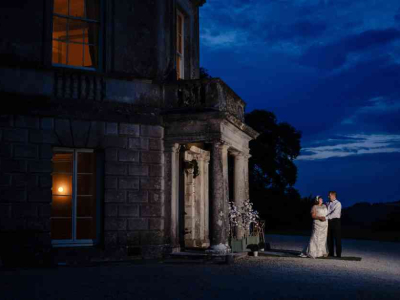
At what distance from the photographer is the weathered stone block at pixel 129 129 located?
12203 millimetres

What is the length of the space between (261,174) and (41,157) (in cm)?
2474

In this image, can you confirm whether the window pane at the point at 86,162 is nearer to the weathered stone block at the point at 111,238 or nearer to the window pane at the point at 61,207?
the window pane at the point at 61,207

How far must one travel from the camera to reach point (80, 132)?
38.6 feet

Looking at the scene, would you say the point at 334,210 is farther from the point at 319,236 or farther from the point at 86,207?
the point at 86,207

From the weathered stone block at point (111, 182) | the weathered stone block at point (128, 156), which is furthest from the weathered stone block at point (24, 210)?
the weathered stone block at point (128, 156)

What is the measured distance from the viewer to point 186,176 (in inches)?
581

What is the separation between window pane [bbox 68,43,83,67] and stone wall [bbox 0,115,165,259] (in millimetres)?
1647

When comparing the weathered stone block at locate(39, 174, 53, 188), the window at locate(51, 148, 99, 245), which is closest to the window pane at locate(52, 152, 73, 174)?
the window at locate(51, 148, 99, 245)

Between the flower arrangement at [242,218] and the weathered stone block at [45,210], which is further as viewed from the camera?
the flower arrangement at [242,218]

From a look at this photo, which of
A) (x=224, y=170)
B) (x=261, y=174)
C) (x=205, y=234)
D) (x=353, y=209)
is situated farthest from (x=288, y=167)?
(x=224, y=170)

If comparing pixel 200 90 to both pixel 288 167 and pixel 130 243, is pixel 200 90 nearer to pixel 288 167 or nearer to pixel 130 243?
pixel 130 243

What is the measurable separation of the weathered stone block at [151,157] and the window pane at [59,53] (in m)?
2.98

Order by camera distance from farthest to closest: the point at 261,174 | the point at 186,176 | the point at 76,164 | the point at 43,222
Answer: the point at 261,174, the point at 186,176, the point at 76,164, the point at 43,222

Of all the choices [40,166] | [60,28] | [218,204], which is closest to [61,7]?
[60,28]
